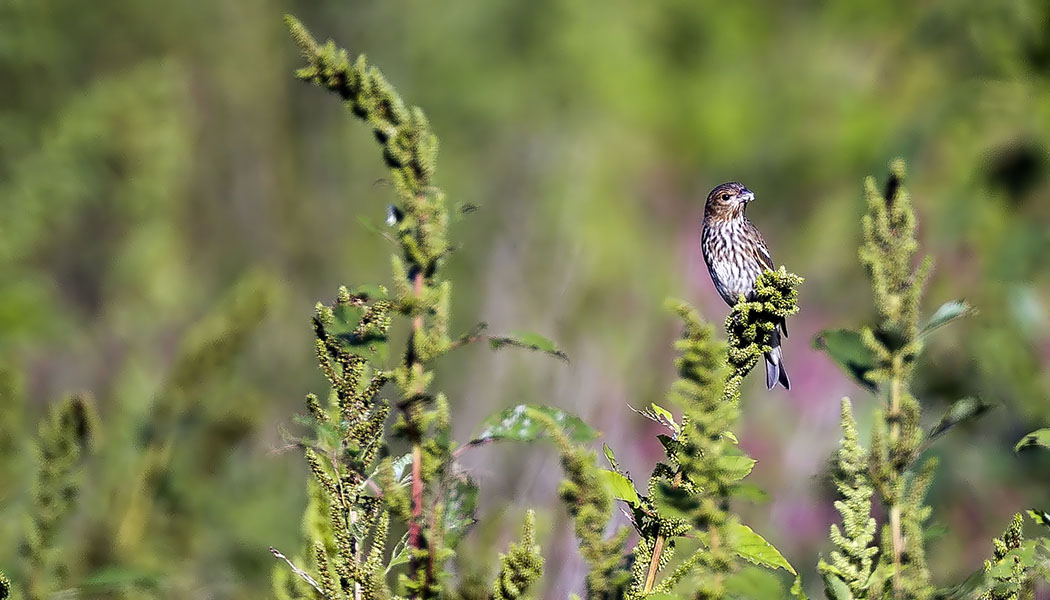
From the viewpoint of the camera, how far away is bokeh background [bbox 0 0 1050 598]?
85.7 inches

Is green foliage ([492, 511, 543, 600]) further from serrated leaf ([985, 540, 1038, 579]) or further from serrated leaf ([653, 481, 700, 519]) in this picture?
serrated leaf ([985, 540, 1038, 579])

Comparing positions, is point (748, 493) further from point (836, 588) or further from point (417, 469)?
point (417, 469)

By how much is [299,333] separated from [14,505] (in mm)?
4695

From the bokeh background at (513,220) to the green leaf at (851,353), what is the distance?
0.16 meters

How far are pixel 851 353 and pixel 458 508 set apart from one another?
346mm

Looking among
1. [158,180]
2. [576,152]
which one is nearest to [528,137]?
[576,152]

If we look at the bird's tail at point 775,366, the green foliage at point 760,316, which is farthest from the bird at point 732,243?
the green foliage at point 760,316

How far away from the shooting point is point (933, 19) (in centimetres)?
608

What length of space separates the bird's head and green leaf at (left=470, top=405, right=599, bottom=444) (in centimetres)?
294

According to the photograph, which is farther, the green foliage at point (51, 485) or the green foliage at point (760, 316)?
the green foliage at point (51, 485)

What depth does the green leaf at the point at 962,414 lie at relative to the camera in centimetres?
82

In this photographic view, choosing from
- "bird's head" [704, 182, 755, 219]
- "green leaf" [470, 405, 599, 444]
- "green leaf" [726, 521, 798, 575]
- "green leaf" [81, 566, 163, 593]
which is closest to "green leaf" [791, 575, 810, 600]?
"green leaf" [726, 521, 798, 575]

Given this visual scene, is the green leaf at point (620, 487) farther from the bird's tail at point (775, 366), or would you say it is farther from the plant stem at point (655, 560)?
the bird's tail at point (775, 366)

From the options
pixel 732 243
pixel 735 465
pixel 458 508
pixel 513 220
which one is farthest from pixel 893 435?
pixel 513 220
